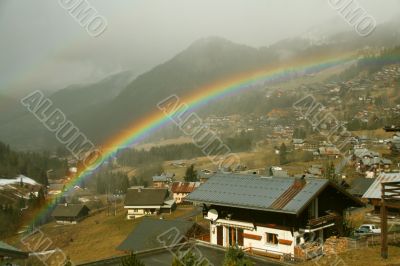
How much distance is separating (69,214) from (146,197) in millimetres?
24023

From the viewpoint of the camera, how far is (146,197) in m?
92.0

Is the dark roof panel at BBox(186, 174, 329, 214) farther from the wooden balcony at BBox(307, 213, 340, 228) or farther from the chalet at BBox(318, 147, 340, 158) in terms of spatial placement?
the chalet at BBox(318, 147, 340, 158)

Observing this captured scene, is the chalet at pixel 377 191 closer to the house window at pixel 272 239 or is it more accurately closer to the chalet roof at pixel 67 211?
the house window at pixel 272 239

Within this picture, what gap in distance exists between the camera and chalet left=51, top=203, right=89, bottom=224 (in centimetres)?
10412

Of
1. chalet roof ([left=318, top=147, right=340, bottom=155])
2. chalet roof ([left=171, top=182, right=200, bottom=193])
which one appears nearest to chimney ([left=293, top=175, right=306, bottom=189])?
chalet roof ([left=171, top=182, right=200, bottom=193])

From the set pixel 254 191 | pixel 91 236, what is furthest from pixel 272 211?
pixel 91 236

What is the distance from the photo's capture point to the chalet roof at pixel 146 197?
296ft

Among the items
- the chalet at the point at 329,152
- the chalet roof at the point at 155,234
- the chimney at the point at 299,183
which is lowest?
the chalet at the point at 329,152

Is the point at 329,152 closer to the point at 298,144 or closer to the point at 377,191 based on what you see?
the point at 298,144

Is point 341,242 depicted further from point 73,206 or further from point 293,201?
point 73,206

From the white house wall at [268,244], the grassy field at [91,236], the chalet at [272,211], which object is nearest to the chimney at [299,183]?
the chalet at [272,211]

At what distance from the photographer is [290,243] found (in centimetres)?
2347

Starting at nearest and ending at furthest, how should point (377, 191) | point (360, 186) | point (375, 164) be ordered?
1. point (377, 191)
2. point (360, 186)
3. point (375, 164)

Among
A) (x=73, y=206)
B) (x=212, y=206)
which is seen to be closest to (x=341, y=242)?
(x=212, y=206)
